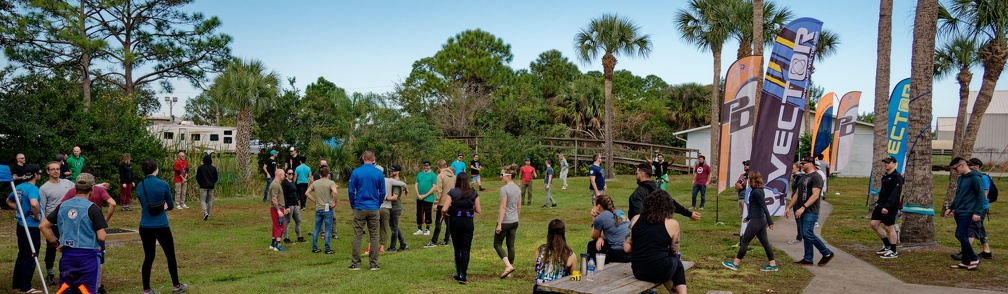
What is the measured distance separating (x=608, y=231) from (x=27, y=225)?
6.18 m

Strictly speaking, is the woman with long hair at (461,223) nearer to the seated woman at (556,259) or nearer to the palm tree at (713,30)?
the seated woman at (556,259)

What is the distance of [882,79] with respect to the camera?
1502 centimetres

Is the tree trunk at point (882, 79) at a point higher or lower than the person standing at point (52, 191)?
higher

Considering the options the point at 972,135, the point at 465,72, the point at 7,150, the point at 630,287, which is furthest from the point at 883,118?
the point at 465,72

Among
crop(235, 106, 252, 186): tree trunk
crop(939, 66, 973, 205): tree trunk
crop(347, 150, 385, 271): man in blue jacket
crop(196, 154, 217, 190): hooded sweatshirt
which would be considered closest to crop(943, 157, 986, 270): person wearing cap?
crop(347, 150, 385, 271): man in blue jacket

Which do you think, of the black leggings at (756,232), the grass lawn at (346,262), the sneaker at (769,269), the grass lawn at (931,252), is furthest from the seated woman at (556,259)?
the grass lawn at (931,252)

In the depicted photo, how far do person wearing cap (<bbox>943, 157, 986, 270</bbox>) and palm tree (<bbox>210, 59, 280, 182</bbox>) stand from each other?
2124 cm

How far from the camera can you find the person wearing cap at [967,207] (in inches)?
365

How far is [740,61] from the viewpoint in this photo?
501 inches

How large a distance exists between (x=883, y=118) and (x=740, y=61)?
14.9ft

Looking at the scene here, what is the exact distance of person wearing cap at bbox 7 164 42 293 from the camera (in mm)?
7492

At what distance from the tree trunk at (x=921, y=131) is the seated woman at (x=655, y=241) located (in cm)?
669

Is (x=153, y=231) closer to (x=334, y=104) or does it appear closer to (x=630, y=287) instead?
(x=630, y=287)

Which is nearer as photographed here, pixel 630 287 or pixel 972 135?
pixel 630 287
